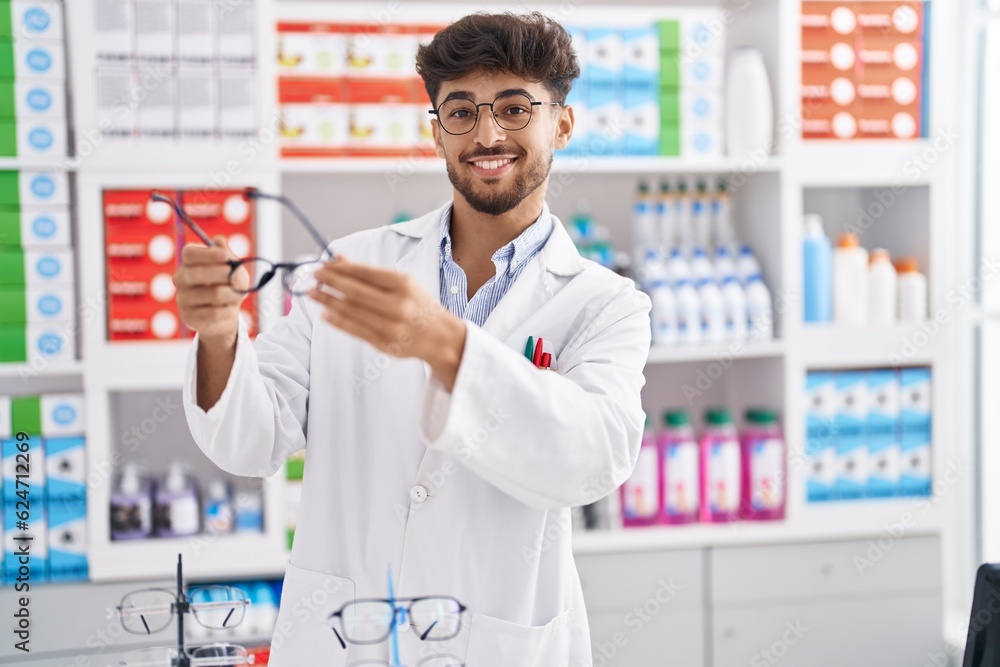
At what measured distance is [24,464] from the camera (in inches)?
90.1

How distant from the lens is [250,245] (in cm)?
238

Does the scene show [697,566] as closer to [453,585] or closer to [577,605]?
[577,605]

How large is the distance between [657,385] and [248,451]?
1.93 m

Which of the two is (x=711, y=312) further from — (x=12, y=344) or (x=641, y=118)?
(x=12, y=344)

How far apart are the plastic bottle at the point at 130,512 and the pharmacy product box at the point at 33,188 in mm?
752

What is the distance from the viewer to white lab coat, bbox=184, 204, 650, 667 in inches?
48.3

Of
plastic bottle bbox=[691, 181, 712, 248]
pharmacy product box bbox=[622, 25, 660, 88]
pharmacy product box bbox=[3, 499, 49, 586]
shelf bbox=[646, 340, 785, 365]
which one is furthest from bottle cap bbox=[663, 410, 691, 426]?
pharmacy product box bbox=[3, 499, 49, 586]

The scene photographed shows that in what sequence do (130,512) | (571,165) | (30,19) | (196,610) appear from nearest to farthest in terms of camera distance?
1. (196,610)
2. (30,19)
3. (130,512)
4. (571,165)

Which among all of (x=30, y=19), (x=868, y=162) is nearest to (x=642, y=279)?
(x=868, y=162)

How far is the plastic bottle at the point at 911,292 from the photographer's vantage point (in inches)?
A: 106

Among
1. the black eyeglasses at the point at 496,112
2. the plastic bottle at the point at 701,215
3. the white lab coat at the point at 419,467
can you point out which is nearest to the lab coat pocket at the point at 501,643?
the white lab coat at the point at 419,467

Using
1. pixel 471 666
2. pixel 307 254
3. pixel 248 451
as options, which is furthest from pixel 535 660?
pixel 307 254

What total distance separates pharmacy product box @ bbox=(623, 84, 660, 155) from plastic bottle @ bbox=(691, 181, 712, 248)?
23 centimetres

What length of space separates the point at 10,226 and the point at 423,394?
1674 mm
